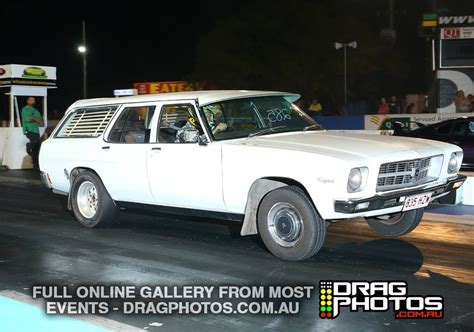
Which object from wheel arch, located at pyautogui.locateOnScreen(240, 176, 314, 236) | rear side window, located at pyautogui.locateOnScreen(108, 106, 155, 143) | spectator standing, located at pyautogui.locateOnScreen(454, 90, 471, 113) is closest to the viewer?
wheel arch, located at pyautogui.locateOnScreen(240, 176, 314, 236)

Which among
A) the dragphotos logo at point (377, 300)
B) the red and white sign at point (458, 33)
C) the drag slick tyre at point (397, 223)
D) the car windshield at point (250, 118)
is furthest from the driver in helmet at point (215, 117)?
the red and white sign at point (458, 33)

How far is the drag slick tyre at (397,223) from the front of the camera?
795 centimetres

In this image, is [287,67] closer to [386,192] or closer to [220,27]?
[220,27]

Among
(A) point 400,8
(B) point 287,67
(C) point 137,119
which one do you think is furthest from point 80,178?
(A) point 400,8

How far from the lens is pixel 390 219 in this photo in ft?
27.2

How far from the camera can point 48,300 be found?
5758mm

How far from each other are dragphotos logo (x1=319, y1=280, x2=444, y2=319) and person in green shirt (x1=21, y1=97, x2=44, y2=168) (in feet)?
43.8

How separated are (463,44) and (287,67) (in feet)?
61.4

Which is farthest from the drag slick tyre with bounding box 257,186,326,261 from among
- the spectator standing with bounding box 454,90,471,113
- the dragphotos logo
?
the spectator standing with bounding box 454,90,471,113

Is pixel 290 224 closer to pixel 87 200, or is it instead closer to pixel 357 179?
pixel 357 179

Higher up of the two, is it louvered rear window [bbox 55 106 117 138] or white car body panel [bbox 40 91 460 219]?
louvered rear window [bbox 55 106 117 138]

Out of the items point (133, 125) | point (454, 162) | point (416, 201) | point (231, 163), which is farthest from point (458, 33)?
point (231, 163)

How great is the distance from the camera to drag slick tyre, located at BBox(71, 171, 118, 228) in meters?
9.08

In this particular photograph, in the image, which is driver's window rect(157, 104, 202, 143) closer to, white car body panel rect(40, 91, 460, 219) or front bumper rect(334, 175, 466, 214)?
white car body panel rect(40, 91, 460, 219)
